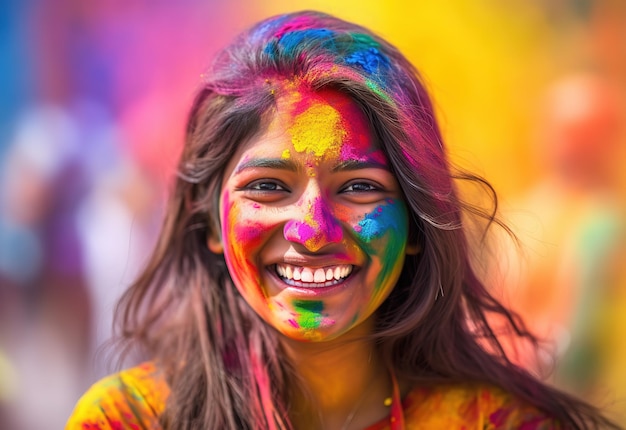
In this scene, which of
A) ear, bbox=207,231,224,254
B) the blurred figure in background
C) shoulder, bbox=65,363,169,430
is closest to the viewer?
shoulder, bbox=65,363,169,430

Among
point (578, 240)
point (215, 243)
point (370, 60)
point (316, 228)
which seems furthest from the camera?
point (578, 240)

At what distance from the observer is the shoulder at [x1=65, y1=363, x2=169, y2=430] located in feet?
5.63

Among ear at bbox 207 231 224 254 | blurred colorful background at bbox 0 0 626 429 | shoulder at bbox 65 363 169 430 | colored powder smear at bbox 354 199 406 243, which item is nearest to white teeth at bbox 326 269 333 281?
colored powder smear at bbox 354 199 406 243

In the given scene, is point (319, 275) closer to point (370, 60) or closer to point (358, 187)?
point (358, 187)

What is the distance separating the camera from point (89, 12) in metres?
4.75

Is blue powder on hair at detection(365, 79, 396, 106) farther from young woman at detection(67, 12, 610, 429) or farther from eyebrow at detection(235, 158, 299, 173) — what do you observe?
eyebrow at detection(235, 158, 299, 173)

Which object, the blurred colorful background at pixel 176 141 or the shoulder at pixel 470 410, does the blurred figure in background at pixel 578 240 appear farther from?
the shoulder at pixel 470 410

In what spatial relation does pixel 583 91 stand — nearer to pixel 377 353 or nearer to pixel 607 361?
pixel 607 361

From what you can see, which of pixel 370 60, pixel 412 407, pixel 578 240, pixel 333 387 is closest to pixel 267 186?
pixel 370 60

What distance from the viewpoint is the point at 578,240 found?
385 centimetres

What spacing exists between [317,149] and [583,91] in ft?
10.9

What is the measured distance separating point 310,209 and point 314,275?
15 cm

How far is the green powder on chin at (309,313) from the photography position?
1.61 m

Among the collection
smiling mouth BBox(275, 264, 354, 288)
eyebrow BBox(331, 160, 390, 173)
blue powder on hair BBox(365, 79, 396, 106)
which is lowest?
smiling mouth BBox(275, 264, 354, 288)
